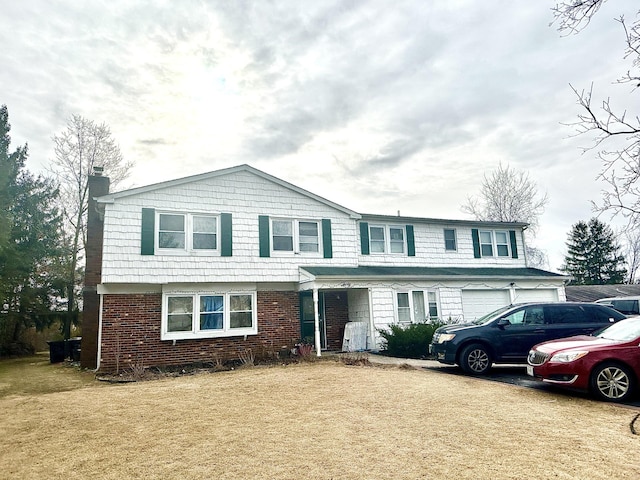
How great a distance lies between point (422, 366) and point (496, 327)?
2409mm

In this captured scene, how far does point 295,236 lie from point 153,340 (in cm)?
599

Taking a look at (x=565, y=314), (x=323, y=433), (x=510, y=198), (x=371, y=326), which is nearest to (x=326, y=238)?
(x=371, y=326)

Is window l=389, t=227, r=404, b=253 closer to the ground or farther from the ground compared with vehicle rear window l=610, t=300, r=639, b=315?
farther from the ground

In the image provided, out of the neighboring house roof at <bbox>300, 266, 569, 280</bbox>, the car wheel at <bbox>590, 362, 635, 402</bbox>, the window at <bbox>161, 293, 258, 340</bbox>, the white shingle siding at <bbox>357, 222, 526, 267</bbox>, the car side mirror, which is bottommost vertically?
the car wheel at <bbox>590, 362, 635, 402</bbox>

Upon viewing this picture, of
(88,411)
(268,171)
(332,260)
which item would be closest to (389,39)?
(268,171)

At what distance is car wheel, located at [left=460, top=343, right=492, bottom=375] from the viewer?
34.0 ft

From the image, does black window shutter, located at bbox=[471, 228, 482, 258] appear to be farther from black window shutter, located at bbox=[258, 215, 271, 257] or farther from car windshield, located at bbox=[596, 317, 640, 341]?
car windshield, located at bbox=[596, 317, 640, 341]

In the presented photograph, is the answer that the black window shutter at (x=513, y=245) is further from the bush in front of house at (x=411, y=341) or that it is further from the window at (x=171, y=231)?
the window at (x=171, y=231)

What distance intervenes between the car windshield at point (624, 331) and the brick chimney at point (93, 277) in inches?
565

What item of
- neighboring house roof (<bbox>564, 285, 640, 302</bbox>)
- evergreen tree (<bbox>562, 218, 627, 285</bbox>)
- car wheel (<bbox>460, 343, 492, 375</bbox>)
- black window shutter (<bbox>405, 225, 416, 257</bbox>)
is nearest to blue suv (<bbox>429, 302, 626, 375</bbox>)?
car wheel (<bbox>460, 343, 492, 375</bbox>)

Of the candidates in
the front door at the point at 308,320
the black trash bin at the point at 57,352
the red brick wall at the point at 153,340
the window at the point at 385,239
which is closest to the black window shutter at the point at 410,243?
the window at the point at 385,239

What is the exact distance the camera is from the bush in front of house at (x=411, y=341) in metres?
13.9

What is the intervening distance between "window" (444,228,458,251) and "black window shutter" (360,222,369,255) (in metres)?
3.92

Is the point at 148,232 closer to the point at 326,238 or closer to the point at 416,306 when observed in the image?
the point at 326,238
